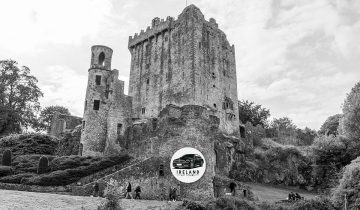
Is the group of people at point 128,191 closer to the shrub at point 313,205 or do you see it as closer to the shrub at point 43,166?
the shrub at point 43,166

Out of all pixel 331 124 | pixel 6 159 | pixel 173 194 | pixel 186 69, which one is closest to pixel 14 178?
pixel 6 159

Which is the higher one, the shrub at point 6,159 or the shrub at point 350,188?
the shrub at point 6,159

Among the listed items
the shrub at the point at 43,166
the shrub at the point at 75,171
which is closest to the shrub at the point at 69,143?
the shrub at the point at 75,171

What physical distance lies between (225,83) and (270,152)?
11006mm

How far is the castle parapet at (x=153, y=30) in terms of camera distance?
2024 inches

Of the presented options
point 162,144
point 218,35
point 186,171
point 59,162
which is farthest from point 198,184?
point 218,35

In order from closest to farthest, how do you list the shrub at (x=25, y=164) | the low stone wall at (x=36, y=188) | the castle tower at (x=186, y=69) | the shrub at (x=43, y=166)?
1. the low stone wall at (x=36, y=188)
2. the shrub at (x=43, y=166)
3. the shrub at (x=25, y=164)
4. the castle tower at (x=186, y=69)

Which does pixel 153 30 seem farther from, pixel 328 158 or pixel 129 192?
pixel 129 192

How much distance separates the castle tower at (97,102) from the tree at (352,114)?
26.4 meters

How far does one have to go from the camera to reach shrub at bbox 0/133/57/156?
43.5 metres

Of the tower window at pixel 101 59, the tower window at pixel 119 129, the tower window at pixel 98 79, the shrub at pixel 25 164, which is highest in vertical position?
the tower window at pixel 101 59

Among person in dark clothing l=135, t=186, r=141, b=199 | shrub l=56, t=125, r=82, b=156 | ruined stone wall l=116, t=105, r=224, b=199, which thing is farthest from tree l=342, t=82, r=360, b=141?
shrub l=56, t=125, r=82, b=156

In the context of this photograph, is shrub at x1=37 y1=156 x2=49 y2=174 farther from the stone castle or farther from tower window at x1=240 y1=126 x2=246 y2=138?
tower window at x1=240 y1=126 x2=246 y2=138

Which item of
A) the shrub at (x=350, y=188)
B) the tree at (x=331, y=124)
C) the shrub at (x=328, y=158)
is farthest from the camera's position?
the tree at (x=331, y=124)
